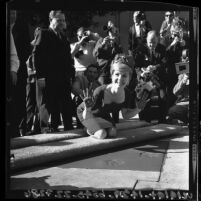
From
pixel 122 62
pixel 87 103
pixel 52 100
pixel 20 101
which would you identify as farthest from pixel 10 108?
pixel 122 62

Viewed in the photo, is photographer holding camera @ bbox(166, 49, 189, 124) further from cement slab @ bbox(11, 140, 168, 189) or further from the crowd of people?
cement slab @ bbox(11, 140, 168, 189)

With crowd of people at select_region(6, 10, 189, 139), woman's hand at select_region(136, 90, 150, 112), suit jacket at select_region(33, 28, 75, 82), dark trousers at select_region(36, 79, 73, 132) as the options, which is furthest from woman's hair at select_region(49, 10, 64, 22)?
woman's hand at select_region(136, 90, 150, 112)

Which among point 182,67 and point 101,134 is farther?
point 101,134

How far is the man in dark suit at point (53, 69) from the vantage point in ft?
9.87

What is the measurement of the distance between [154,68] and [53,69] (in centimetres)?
85

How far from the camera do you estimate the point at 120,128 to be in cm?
315

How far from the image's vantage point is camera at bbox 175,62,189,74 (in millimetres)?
2969

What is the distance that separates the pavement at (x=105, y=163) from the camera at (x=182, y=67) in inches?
18.5

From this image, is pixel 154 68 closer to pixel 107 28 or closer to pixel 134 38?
pixel 134 38

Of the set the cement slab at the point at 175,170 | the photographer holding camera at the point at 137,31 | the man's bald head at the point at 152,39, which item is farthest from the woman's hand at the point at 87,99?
the cement slab at the point at 175,170

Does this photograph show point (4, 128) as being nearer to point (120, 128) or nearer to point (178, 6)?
point (120, 128)

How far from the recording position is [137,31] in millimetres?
3025

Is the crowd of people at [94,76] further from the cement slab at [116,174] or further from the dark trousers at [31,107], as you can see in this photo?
the cement slab at [116,174]

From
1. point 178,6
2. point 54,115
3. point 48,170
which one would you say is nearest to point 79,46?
point 54,115
